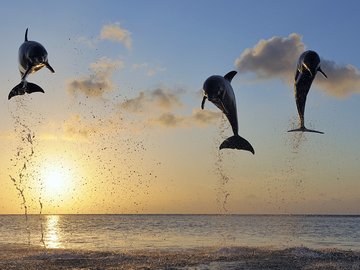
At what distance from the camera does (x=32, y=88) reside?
17.5 m

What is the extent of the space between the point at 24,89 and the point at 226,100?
7682 mm

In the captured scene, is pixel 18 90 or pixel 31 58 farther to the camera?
pixel 18 90

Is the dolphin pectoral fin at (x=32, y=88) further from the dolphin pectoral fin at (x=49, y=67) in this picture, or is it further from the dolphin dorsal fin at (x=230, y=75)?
the dolphin dorsal fin at (x=230, y=75)

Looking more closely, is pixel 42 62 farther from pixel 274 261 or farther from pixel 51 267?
pixel 274 261

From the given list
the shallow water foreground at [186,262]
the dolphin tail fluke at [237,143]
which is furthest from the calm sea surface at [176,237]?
the dolphin tail fluke at [237,143]

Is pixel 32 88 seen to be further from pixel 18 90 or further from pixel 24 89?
pixel 18 90

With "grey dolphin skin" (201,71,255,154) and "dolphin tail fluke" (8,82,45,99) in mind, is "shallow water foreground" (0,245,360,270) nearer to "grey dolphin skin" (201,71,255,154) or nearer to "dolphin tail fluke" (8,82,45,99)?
"grey dolphin skin" (201,71,255,154)

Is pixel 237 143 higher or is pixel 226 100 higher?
pixel 226 100

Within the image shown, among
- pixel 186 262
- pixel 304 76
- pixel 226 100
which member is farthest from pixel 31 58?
pixel 186 262

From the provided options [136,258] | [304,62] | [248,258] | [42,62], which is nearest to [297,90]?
[304,62]

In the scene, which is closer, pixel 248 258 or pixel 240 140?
pixel 240 140

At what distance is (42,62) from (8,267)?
10.1 metres

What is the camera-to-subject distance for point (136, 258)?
974 inches

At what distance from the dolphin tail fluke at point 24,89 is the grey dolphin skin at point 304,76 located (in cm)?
925
